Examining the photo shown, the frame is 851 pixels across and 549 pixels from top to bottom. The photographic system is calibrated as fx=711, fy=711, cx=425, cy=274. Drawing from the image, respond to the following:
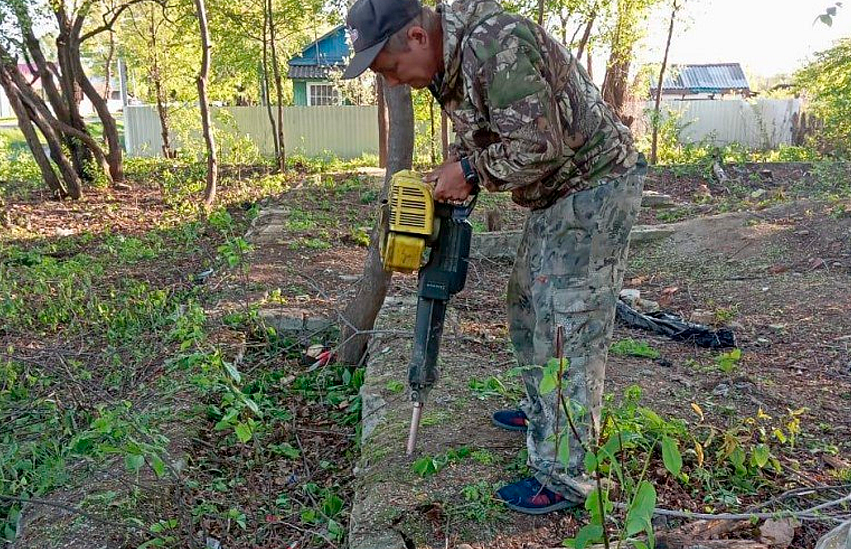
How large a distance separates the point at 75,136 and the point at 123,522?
12313mm

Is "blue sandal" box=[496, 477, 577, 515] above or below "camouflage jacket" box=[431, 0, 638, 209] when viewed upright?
below

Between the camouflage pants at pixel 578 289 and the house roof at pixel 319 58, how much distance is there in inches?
1031

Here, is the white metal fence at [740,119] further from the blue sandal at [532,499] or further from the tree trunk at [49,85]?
the blue sandal at [532,499]

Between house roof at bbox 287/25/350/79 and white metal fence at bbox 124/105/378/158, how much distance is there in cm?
570

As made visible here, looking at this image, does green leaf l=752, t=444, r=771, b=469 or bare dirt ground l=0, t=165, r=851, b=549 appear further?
bare dirt ground l=0, t=165, r=851, b=549

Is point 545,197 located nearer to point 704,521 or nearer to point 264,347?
point 704,521

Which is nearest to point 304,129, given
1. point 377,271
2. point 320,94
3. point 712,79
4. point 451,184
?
point 320,94

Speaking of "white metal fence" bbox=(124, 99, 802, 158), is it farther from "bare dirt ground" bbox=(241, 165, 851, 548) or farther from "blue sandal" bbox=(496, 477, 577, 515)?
"blue sandal" bbox=(496, 477, 577, 515)

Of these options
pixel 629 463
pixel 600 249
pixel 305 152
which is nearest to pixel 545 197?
pixel 600 249

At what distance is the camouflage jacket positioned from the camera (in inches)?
86.0

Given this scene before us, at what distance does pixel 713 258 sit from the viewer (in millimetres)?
7484

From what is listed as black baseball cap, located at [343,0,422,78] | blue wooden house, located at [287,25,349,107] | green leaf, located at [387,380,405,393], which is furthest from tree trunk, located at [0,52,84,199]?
blue wooden house, located at [287,25,349,107]

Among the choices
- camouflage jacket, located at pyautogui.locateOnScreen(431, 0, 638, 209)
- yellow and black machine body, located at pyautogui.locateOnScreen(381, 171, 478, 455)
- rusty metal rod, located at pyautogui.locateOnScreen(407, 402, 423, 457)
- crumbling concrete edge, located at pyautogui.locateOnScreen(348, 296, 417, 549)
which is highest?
camouflage jacket, located at pyautogui.locateOnScreen(431, 0, 638, 209)

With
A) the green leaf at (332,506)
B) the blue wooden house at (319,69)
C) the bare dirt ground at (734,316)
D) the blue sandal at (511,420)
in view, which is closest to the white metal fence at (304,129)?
the blue wooden house at (319,69)
